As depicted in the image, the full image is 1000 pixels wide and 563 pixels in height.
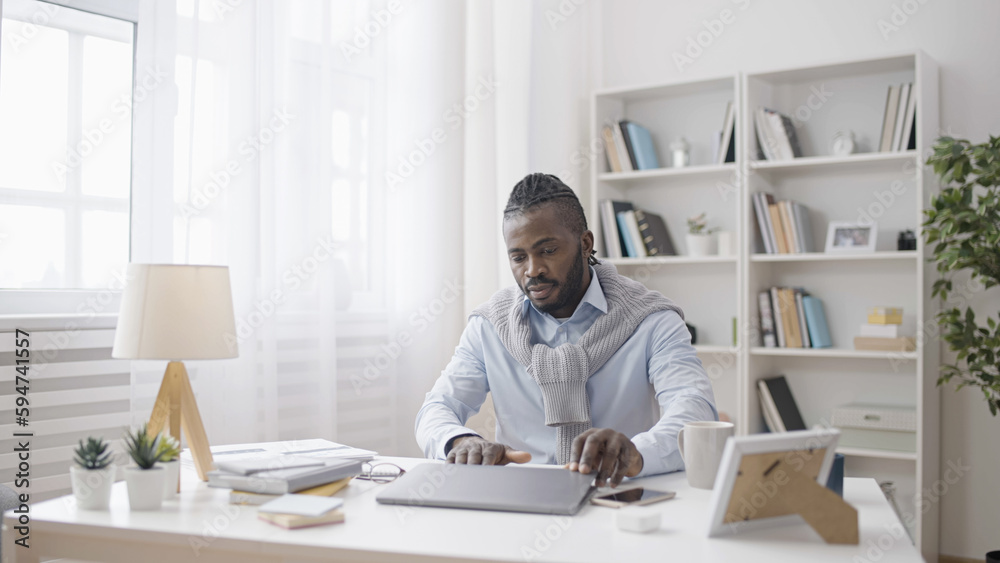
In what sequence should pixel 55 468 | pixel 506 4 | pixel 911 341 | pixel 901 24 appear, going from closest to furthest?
pixel 55 468 < pixel 911 341 < pixel 901 24 < pixel 506 4

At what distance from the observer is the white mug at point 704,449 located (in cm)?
132

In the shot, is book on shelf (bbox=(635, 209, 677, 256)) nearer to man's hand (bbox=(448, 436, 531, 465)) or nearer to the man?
the man

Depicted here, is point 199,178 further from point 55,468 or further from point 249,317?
point 55,468

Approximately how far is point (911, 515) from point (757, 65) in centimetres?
199

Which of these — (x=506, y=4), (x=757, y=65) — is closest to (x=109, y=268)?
(x=506, y=4)

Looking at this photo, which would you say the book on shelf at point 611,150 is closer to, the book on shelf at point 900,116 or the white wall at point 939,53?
the white wall at point 939,53

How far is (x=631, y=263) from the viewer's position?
3654 mm

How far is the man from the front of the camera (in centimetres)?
182

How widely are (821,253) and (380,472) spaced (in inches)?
95.8

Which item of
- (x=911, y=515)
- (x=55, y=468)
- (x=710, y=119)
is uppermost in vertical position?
Result: (x=710, y=119)

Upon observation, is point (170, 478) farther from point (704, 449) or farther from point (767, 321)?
point (767, 321)

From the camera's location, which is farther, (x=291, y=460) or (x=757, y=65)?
(x=757, y=65)

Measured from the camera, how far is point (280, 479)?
128cm

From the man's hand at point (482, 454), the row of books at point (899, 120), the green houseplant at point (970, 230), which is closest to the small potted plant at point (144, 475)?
the man's hand at point (482, 454)
